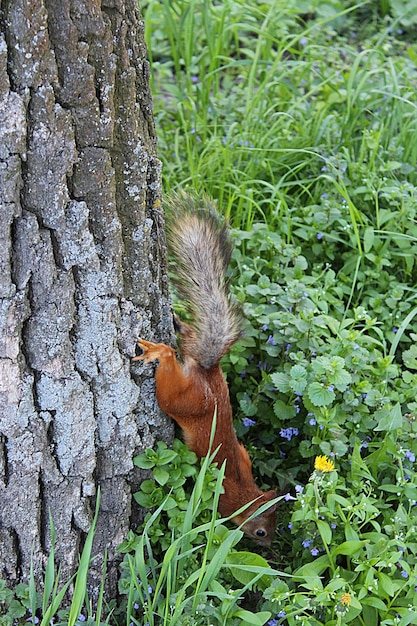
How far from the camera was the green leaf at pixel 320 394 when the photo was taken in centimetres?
212

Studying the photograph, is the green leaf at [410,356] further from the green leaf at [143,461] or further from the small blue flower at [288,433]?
the green leaf at [143,461]

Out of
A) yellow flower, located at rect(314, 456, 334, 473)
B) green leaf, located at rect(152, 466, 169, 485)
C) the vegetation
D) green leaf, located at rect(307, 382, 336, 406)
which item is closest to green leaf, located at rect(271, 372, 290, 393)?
the vegetation

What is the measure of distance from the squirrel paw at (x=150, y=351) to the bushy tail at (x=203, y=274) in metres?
0.29

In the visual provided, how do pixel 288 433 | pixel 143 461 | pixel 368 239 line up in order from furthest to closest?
pixel 368 239 < pixel 288 433 < pixel 143 461

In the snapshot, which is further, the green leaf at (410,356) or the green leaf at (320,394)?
the green leaf at (410,356)

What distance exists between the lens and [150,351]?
191 cm

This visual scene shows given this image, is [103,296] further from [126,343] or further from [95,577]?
[95,577]

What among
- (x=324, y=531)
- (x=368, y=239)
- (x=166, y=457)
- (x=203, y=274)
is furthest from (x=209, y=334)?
(x=368, y=239)

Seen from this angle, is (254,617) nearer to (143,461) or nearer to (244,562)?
(244,562)

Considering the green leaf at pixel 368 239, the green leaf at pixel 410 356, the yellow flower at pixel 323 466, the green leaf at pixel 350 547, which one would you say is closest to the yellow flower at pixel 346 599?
the green leaf at pixel 350 547

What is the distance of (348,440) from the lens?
2246 millimetres

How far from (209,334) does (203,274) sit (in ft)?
0.59

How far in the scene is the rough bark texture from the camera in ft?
4.89

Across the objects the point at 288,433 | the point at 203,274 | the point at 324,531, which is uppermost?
the point at 203,274
